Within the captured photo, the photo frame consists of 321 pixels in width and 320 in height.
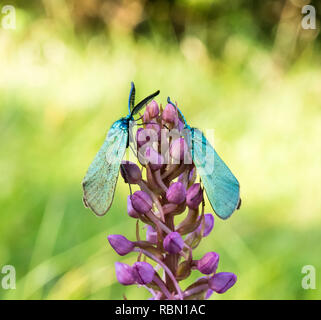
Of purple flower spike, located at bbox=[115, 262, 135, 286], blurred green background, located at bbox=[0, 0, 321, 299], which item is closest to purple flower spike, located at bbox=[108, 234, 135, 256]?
purple flower spike, located at bbox=[115, 262, 135, 286]

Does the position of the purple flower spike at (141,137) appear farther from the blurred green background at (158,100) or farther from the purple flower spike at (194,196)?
the blurred green background at (158,100)

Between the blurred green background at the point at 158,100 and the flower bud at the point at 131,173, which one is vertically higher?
the blurred green background at the point at 158,100

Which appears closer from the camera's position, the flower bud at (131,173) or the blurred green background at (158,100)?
the flower bud at (131,173)

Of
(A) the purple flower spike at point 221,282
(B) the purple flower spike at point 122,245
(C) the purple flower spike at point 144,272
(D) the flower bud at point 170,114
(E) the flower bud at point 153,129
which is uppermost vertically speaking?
(D) the flower bud at point 170,114

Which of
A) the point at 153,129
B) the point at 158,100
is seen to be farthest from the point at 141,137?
the point at 158,100

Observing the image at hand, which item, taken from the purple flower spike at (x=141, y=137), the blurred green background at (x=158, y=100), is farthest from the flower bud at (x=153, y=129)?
the blurred green background at (x=158, y=100)

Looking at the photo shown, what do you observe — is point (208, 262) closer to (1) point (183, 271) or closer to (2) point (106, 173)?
(1) point (183, 271)

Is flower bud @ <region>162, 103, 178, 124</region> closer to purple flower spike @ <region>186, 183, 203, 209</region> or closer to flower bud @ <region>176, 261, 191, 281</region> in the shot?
purple flower spike @ <region>186, 183, 203, 209</region>
